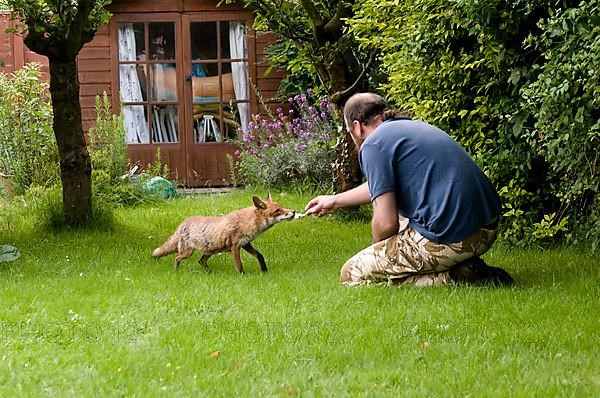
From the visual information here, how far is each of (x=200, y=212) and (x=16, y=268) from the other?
381 cm

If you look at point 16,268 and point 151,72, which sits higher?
point 151,72

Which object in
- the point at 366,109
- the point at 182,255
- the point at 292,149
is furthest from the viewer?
the point at 292,149

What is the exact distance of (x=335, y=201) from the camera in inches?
275

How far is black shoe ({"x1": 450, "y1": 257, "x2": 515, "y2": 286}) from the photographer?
22.2 ft

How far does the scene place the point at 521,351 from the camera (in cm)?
495

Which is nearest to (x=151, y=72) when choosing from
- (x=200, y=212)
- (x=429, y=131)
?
(x=200, y=212)

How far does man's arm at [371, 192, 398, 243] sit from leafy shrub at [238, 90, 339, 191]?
6204 millimetres

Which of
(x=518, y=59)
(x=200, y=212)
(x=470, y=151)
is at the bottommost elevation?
(x=200, y=212)

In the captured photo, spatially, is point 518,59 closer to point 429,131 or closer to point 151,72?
point 429,131

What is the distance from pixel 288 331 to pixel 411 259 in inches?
62.7

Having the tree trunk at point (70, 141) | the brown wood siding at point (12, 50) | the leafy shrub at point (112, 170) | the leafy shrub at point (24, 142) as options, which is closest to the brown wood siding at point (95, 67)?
the brown wood siding at point (12, 50)

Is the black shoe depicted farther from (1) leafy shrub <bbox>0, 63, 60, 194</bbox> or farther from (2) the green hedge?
(1) leafy shrub <bbox>0, 63, 60, 194</bbox>

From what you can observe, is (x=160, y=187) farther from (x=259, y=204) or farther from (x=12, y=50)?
(x=259, y=204)

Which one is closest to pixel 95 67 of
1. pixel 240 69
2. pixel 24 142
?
pixel 240 69
